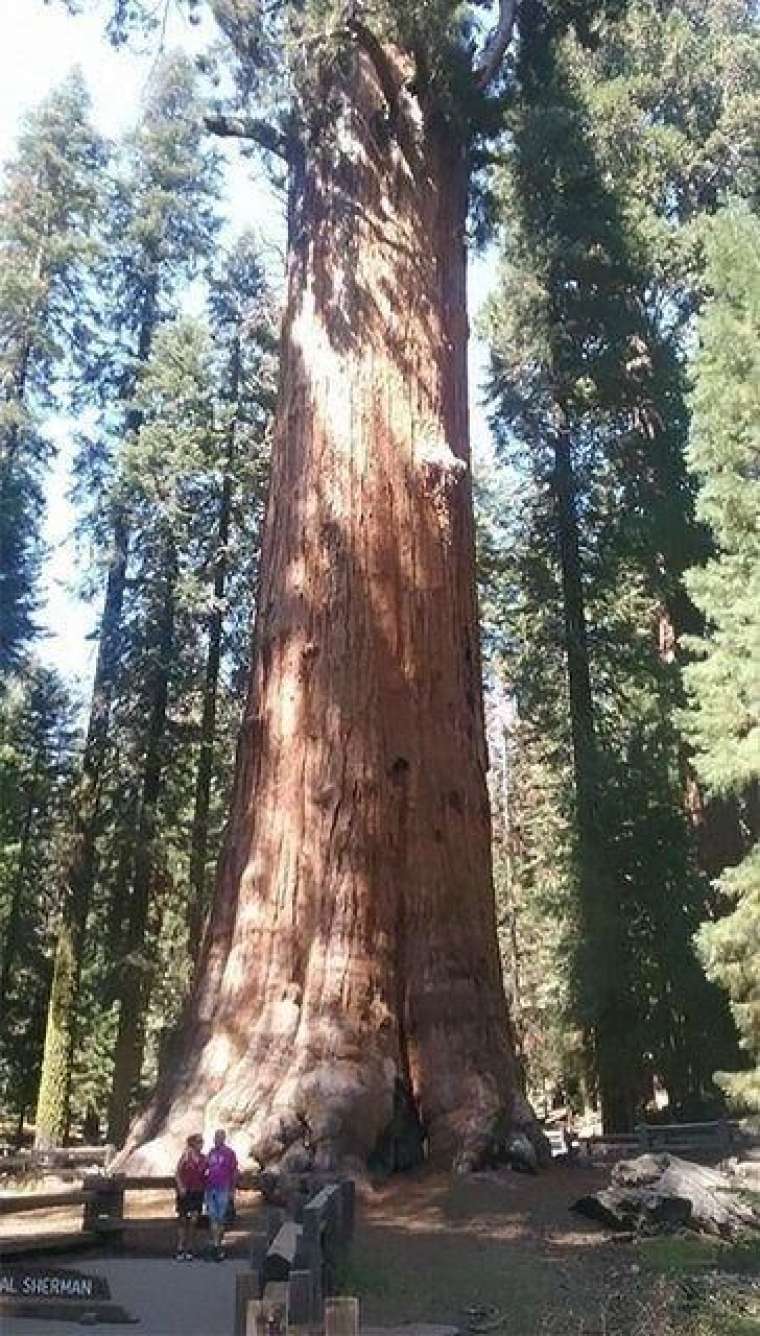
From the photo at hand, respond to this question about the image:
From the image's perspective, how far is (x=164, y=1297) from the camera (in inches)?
262

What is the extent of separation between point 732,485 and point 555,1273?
11.2 m

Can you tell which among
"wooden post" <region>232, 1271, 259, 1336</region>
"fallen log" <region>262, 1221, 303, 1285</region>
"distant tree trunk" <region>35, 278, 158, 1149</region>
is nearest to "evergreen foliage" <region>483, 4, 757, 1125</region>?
"distant tree trunk" <region>35, 278, 158, 1149</region>

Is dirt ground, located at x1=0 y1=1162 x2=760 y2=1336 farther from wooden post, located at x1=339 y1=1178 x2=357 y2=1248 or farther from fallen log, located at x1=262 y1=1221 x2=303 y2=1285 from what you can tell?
fallen log, located at x1=262 y1=1221 x2=303 y2=1285

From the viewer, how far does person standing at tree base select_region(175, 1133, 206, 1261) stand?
26.3 feet

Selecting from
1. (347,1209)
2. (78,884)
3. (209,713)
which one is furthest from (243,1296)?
(209,713)

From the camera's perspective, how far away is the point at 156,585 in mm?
22422

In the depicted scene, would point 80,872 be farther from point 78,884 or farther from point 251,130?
point 251,130

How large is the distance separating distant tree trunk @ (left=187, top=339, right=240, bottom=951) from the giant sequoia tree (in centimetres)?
888

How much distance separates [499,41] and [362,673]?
8.52 m

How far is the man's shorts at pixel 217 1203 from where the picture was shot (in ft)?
26.2

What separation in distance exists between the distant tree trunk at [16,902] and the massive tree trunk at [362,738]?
62.3 ft

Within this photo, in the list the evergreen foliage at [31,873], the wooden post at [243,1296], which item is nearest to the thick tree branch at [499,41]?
the wooden post at [243,1296]

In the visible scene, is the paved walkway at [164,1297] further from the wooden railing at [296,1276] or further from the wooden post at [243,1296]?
the wooden post at [243,1296]

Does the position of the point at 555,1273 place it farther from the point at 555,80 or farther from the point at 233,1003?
the point at 555,80
